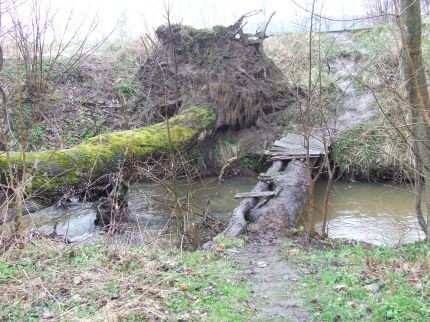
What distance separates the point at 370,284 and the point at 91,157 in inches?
208

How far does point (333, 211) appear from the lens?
984cm

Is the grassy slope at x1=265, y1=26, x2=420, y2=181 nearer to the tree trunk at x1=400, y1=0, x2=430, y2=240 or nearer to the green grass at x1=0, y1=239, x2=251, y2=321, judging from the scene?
the tree trunk at x1=400, y1=0, x2=430, y2=240

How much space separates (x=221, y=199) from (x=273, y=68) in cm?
524

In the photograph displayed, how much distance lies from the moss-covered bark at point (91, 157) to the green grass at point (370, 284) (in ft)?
8.96

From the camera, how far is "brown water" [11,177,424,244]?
8312 millimetres

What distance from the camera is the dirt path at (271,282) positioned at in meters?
4.19

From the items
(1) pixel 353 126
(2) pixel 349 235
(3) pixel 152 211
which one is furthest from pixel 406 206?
(3) pixel 152 211

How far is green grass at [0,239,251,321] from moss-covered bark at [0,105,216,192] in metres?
1.61

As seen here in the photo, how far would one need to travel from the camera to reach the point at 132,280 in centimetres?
457

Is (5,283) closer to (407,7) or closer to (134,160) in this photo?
(134,160)

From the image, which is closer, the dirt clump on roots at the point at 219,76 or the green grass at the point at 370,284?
the green grass at the point at 370,284

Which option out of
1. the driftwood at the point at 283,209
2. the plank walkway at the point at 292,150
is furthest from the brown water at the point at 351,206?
the plank walkway at the point at 292,150

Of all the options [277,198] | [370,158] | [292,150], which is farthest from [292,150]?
[277,198]

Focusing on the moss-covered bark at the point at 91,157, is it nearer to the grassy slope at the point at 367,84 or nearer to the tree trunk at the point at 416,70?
the tree trunk at the point at 416,70
